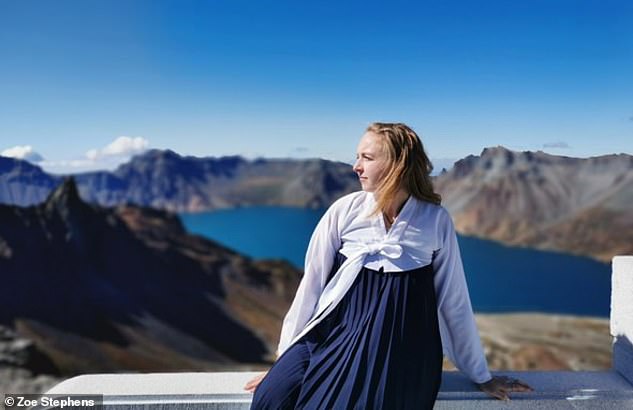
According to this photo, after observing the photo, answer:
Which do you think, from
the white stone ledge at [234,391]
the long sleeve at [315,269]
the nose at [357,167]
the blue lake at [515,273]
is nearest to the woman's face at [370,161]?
the nose at [357,167]

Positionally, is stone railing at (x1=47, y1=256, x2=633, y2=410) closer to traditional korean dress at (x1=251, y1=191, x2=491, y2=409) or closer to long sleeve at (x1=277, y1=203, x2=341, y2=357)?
traditional korean dress at (x1=251, y1=191, x2=491, y2=409)

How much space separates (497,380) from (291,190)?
320 inches

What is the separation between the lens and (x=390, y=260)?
1.30m

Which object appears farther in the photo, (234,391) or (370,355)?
(234,391)

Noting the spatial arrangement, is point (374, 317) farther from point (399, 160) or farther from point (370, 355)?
point (399, 160)

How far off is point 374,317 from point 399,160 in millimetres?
350

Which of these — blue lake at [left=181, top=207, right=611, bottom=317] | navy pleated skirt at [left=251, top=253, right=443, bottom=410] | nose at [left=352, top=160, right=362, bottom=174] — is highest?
nose at [left=352, top=160, right=362, bottom=174]

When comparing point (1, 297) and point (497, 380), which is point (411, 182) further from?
point (1, 297)

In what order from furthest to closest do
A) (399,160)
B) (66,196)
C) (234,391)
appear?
(66,196)
(234,391)
(399,160)

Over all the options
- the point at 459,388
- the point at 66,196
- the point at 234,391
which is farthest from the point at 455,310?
the point at 66,196

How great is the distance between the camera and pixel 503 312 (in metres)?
10.2

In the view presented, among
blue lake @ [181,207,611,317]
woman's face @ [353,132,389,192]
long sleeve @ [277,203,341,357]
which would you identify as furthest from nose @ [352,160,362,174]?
blue lake @ [181,207,611,317]

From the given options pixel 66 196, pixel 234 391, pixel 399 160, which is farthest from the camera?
pixel 66 196

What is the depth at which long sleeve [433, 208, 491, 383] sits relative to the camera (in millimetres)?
1337
